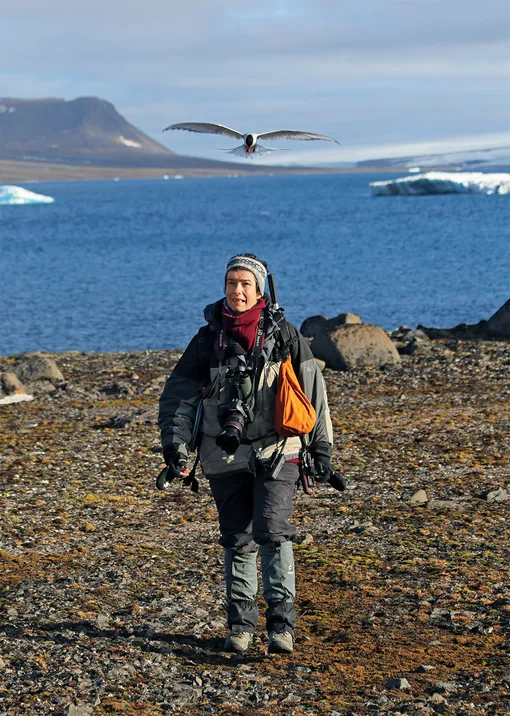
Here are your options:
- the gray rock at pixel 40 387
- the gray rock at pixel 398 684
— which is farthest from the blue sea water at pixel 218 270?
the gray rock at pixel 398 684

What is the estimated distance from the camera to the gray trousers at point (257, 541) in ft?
18.2

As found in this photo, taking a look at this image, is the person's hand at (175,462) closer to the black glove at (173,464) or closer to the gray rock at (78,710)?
the black glove at (173,464)

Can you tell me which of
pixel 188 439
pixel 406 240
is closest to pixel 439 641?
pixel 188 439

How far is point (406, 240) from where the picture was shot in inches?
3000

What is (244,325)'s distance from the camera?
5.62 meters

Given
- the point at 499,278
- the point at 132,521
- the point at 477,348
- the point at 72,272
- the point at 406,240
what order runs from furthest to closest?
the point at 406,240 → the point at 72,272 → the point at 499,278 → the point at 477,348 → the point at 132,521

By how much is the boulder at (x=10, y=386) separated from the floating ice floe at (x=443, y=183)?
110650mm

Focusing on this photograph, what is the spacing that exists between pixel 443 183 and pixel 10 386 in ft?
392

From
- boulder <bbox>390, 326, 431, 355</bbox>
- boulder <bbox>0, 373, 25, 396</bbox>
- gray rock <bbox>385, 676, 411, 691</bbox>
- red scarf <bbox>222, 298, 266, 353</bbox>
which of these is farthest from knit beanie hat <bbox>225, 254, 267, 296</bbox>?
boulder <bbox>390, 326, 431, 355</bbox>

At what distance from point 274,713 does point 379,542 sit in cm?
314

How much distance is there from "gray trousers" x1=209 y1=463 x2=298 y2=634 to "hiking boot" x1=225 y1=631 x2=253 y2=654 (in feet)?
0.10

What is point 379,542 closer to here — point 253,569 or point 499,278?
point 253,569

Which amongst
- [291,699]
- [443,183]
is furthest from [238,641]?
[443,183]

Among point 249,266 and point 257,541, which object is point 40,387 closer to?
point 249,266
